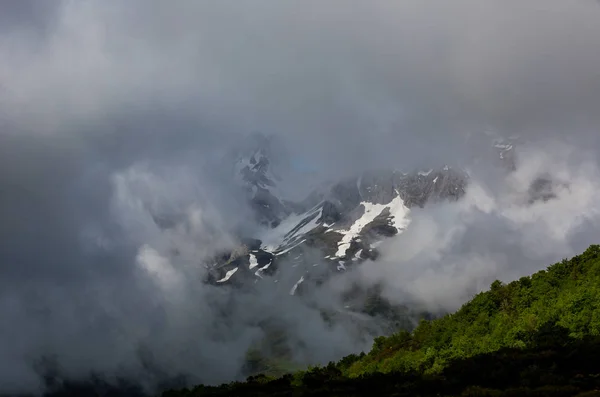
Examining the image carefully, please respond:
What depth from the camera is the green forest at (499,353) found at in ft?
145

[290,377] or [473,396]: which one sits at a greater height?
[290,377]

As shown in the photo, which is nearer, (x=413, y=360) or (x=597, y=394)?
(x=597, y=394)

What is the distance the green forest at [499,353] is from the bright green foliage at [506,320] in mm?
192

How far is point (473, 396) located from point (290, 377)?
5560cm

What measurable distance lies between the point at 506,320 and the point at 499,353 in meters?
42.9

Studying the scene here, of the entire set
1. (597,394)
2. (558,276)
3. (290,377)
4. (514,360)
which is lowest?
(597,394)

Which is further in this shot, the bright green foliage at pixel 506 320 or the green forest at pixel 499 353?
the bright green foliage at pixel 506 320

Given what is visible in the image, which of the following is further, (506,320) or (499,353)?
(506,320)

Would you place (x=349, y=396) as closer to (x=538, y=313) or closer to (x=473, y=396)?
(x=473, y=396)

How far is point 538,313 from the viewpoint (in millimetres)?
92000

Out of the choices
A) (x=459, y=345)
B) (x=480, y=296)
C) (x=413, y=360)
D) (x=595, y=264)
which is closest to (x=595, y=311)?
(x=459, y=345)

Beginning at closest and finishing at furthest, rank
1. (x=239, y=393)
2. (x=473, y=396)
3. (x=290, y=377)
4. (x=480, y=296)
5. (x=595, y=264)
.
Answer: (x=473, y=396) → (x=239, y=393) → (x=290, y=377) → (x=595, y=264) → (x=480, y=296)

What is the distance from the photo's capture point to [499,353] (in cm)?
6091

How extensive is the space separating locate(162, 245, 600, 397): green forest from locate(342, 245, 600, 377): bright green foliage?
19 centimetres
